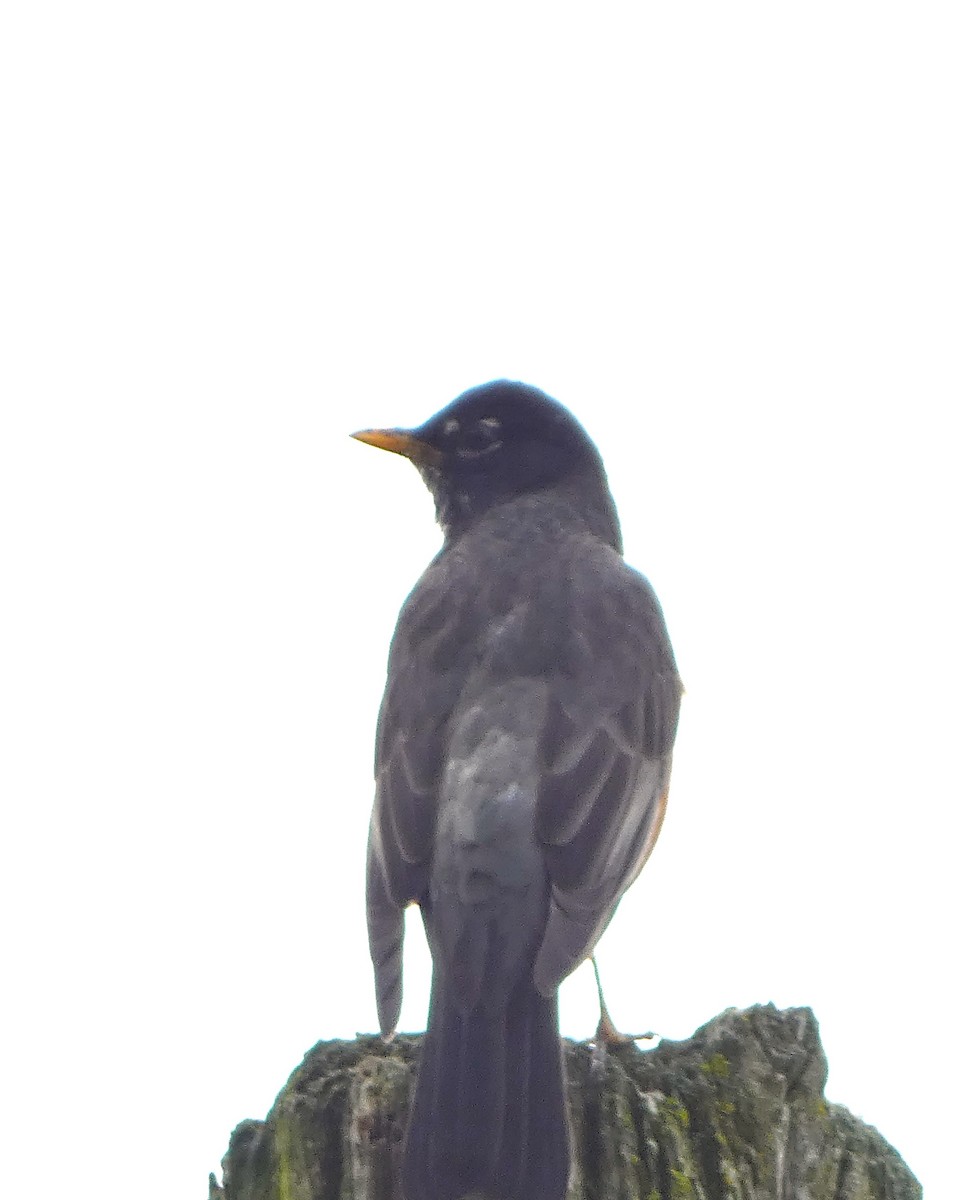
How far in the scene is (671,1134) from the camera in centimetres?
453

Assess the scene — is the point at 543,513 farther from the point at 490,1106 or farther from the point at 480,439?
the point at 490,1106

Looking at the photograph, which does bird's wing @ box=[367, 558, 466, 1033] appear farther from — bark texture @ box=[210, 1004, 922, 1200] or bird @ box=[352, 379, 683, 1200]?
bark texture @ box=[210, 1004, 922, 1200]

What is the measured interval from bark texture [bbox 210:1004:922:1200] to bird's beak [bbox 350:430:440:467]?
4743 millimetres

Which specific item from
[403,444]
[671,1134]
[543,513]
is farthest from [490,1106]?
[403,444]

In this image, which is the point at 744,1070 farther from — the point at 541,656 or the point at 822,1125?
the point at 541,656

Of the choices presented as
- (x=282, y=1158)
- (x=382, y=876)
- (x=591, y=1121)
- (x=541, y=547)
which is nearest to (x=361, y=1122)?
(x=282, y=1158)

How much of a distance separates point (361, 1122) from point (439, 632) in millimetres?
2990

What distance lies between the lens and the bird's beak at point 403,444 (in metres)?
9.27

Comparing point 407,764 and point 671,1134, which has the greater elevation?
point 407,764

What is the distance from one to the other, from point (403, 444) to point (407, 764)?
9.68 feet

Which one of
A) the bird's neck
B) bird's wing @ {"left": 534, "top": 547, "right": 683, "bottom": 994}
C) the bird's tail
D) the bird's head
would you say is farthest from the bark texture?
the bird's head

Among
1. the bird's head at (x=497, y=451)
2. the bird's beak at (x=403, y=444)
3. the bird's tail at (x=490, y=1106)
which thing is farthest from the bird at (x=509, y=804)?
the bird's beak at (x=403, y=444)

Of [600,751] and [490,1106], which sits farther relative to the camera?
[600,751]

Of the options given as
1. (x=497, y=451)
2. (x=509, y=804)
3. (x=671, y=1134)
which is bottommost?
(x=671, y=1134)
